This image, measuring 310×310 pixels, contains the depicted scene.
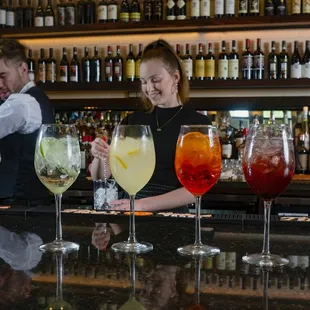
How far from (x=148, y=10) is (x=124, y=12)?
0.18 meters

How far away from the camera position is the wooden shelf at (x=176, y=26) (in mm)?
3545

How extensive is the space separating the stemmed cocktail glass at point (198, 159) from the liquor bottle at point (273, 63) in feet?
9.37

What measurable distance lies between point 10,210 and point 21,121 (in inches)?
47.1

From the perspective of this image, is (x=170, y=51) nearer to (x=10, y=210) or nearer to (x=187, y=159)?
(x=10, y=210)

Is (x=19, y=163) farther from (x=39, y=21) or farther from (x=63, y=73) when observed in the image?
(x=39, y=21)

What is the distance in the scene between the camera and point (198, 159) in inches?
35.4

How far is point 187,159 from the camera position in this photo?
903mm

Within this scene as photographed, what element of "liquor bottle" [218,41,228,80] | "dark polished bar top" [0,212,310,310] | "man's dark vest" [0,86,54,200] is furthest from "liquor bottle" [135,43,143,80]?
"dark polished bar top" [0,212,310,310]

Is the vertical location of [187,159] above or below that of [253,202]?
above

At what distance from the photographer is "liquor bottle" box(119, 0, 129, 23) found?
379 centimetres

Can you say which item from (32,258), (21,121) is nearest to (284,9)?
(21,121)

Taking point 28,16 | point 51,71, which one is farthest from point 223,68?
point 28,16

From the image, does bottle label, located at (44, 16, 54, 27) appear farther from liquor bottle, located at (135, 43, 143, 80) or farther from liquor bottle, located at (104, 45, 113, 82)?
liquor bottle, located at (135, 43, 143, 80)

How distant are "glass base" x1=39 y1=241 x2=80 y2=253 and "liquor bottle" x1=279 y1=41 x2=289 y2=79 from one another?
9.82ft
